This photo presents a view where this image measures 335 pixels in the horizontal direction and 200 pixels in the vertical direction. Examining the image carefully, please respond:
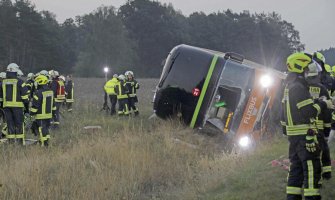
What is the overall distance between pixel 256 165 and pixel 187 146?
2321 millimetres

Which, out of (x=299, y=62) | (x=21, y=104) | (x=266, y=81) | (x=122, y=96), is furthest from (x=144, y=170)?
(x=122, y=96)

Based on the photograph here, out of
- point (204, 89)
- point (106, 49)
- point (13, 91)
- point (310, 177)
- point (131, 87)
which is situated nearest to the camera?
point (310, 177)

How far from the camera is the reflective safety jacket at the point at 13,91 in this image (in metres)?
9.69

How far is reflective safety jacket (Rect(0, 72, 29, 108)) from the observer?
969 centimetres

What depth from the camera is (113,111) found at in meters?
15.4

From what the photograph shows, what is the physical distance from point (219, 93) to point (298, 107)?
4.72 m

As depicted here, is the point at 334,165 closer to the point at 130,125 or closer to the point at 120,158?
the point at 120,158

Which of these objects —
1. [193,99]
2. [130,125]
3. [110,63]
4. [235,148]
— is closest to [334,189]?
[235,148]

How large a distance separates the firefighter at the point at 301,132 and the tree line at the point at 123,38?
45089 mm

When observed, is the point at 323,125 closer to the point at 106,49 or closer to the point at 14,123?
Result: the point at 14,123

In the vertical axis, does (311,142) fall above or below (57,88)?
below

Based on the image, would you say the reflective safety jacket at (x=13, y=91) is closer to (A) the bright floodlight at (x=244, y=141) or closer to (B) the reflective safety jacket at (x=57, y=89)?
(B) the reflective safety jacket at (x=57, y=89)

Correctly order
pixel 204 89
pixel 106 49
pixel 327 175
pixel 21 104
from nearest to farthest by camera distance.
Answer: pixel 327 175, pixel 204 89, pixel 21 104, pixel 106 49

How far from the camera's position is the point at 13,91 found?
9.70 metres
